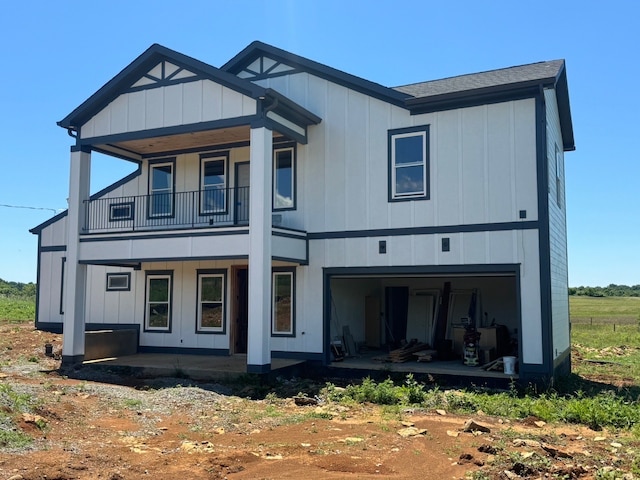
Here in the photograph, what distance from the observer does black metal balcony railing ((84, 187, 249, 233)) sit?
17.1 meters

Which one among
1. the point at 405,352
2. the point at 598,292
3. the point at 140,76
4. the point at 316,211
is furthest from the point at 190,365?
the point at 598,292

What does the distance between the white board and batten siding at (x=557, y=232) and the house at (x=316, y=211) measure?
0.34 ft

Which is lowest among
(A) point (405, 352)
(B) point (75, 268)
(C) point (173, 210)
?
(A) point (405, 352)

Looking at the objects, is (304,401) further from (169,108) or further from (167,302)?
(169,108)

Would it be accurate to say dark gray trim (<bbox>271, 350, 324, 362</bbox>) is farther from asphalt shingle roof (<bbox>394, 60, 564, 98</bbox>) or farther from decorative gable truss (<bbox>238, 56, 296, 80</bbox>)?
decorative gable truss (<bbox>238, 56, 296, 80</bbox>)

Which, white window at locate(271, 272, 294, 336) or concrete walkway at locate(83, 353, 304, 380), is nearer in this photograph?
concrete walkway at locate(83, 353, 304, 380)

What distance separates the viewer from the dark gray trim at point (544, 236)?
1292 cm

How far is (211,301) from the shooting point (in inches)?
690

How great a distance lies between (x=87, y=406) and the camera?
1107 cm

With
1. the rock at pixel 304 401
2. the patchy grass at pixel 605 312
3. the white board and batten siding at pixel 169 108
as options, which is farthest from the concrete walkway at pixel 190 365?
the patchy grass at pixel 605 312

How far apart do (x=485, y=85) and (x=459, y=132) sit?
119 cm

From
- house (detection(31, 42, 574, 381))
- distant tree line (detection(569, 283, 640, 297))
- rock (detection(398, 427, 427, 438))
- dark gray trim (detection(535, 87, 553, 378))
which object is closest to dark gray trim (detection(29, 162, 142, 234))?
house (detection(31, 42, 574, 381))

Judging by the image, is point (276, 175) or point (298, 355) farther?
point (276, 175)

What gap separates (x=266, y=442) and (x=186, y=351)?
9.58m
